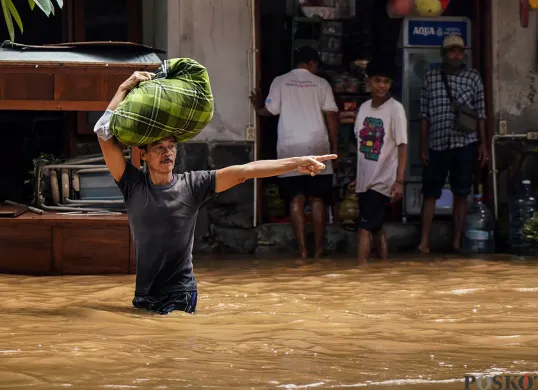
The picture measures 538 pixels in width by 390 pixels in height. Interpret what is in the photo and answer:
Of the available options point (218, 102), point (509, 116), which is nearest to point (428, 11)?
point (509, 116)

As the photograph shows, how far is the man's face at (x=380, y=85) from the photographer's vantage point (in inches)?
416

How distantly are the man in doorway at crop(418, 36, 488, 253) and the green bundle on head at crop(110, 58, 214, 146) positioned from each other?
492 centimetres

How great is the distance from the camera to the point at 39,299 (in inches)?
313

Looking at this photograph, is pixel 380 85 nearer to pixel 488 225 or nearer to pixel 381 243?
pixel 381 243

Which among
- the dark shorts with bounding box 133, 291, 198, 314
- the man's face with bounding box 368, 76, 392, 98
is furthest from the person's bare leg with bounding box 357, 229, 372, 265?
the dark shorts with bounding box 133, 291, 198, 314

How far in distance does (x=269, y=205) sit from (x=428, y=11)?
2.82 meters

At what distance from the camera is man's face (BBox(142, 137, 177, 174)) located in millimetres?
6773

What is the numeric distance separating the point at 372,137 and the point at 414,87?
1971 mm

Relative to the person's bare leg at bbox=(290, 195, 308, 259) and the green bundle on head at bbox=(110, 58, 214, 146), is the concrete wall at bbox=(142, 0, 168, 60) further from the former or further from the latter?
the green bundle on head at bbox=(110, 58, 214, 146)

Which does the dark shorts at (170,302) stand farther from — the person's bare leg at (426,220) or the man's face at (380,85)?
the person's bare leg at (426,220)

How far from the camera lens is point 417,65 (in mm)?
12430

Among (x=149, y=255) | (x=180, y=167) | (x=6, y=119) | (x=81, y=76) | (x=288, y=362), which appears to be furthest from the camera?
(x=6, y=119)

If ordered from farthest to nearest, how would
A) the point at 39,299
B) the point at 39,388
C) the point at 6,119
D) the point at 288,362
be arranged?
the point at 6,119
the point at 39,299
the point at 288,362
the point at 39,388

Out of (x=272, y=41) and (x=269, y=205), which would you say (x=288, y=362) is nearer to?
(x=269, y=205)
